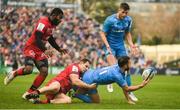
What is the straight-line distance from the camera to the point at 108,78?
16688 mm

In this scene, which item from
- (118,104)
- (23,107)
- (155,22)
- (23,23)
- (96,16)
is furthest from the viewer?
(155,22)

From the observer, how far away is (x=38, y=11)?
163ft

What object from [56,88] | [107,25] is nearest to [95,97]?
[56,88]

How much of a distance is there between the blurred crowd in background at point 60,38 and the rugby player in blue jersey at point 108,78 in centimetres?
2233

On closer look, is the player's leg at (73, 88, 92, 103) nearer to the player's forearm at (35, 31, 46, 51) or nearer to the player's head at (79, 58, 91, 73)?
the player's head at (79, 58, 91, 73)

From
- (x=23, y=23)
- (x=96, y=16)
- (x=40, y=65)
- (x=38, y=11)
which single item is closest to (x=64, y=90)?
(x=40, y=65)

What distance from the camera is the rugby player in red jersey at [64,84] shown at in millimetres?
16750

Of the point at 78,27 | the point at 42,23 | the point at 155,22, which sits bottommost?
the point at 155,22

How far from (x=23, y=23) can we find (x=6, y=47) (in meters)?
3.56

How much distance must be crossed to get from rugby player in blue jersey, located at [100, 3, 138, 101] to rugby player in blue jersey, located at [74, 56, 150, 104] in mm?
2438

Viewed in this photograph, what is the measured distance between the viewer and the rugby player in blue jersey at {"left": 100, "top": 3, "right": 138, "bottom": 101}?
65.9 ft

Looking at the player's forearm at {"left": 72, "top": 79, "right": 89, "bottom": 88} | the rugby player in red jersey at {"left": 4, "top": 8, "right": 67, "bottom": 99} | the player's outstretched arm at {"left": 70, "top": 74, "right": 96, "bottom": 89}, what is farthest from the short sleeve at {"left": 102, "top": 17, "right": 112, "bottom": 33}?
the player's forearm at {"left": 72, "top": 79, "right": 89, "bottom": 88}

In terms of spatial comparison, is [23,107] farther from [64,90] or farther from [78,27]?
[78,27]

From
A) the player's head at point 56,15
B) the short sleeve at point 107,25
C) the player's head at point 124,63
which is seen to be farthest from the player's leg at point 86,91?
the short sleeve at point 107,25
